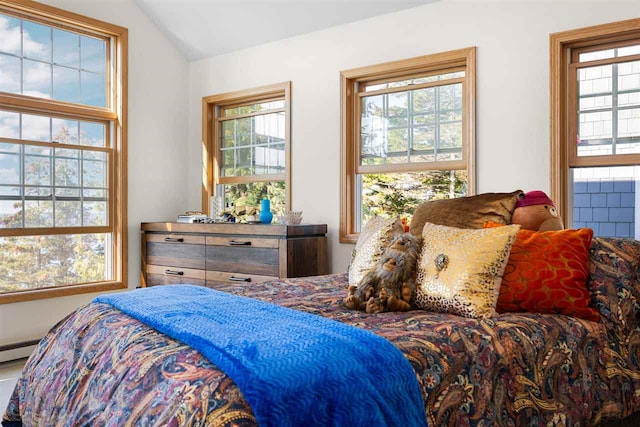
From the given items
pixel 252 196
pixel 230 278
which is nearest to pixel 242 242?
pixel 230 278

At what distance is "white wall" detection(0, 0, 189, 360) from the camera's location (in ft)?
15.1

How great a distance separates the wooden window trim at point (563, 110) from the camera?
10.2 ft

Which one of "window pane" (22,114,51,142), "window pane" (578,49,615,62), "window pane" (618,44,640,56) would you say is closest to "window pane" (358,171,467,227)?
"window pane" (578,49,615,62)

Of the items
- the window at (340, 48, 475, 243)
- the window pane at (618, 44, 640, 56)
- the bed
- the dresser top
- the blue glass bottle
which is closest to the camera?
the bed

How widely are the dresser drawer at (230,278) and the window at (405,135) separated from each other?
712 millimetres

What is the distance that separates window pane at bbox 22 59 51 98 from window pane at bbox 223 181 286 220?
66.9 inches

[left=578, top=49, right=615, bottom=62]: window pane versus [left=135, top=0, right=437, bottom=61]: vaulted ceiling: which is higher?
[left=135, top=0, right=437, bottom=61]: vaulted ceiling

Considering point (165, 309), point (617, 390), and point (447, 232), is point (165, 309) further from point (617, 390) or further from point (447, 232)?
point (617, 390)

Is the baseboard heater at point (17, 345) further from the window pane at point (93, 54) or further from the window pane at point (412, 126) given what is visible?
the window pane at point (412, 126)

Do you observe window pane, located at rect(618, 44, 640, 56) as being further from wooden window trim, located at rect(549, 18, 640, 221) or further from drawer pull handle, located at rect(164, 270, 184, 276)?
drawer pull handle, located at rect(164, 270, 184, 276)

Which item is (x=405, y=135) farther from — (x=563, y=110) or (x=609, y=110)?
(x=609, y=110)

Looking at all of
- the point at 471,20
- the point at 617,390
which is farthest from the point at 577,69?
the point at 617,390

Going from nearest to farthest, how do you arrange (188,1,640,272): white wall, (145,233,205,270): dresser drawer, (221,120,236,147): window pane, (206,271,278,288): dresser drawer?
1. (188,1,640,272): white wall
2. (206,271,278,288): dresser drawer
3. (145,233,205,270): dresser drawer
4. (221,120,236,147): window pane

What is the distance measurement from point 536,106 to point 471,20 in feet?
2.41
